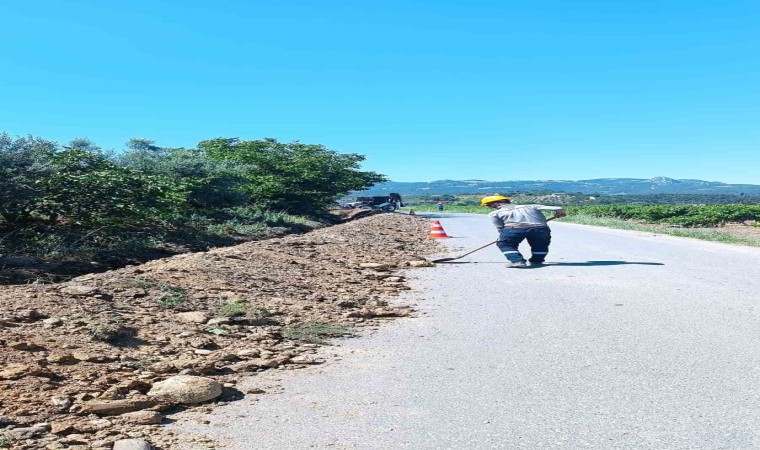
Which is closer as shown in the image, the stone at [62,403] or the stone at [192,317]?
the stone at [62,403]

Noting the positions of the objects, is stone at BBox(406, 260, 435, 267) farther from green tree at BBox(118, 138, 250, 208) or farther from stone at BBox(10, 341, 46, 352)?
green tree at BBox(118, 138, 250, 208)

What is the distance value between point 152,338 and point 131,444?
7.23 ft

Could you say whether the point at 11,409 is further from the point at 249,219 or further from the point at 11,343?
the point at 249,219

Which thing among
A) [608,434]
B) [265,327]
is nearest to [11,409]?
[265,327]

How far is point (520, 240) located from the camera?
1087 centimetres

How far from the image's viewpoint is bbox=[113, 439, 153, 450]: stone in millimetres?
3051

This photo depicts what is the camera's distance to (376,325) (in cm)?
630

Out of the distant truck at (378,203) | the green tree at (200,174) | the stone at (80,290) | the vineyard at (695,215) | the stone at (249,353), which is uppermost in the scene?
the green tree at (200,174)

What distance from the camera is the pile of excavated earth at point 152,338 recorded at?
3471 mm

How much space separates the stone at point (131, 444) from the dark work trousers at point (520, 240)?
327 inches

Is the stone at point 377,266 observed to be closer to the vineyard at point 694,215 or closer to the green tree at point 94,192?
the green tree at point 94,192

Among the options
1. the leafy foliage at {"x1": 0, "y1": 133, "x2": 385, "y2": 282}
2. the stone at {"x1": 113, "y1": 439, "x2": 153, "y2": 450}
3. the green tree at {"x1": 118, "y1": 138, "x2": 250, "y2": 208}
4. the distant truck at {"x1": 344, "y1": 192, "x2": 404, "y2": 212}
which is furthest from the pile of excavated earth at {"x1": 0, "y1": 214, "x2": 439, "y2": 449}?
the distant truck at {"x1": 344, "y1": 192, "x2": 404, "y2": 212}

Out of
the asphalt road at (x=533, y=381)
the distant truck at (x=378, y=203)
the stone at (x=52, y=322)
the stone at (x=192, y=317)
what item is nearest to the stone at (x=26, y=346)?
the stone at (x=52, y=322)

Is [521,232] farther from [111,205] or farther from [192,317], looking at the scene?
[111,205]
